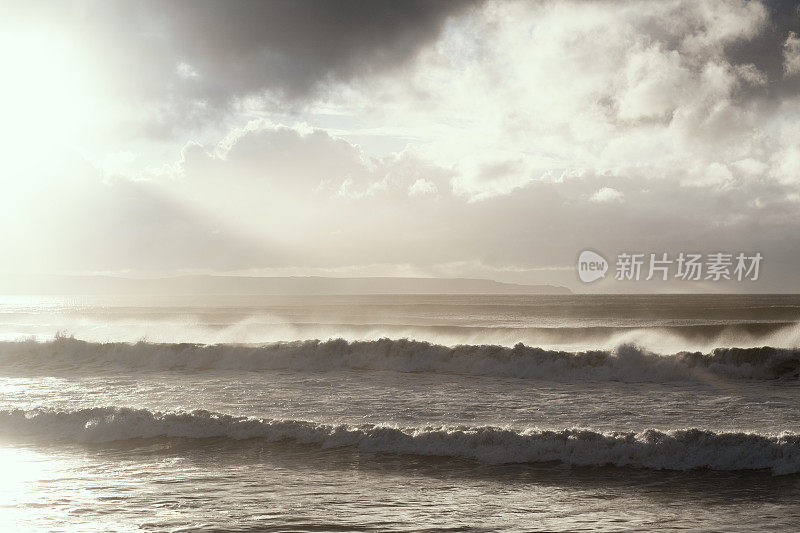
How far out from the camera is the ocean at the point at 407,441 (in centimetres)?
1048

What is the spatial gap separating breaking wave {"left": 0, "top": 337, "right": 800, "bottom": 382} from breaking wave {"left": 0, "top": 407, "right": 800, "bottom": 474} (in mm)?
10963

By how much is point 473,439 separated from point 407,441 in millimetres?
1534

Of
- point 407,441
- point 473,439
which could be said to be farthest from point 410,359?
point 473,439

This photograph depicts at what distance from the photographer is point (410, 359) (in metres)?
28.6

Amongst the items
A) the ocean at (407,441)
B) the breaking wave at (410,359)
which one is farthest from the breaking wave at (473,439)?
the breaking wave at (410,359)

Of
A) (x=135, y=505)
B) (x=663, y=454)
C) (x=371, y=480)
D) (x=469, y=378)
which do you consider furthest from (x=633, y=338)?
(x=135, y=505)

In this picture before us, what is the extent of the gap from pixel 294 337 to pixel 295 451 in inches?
1222

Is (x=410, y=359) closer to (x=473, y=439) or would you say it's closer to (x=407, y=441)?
(x=407, y=441)

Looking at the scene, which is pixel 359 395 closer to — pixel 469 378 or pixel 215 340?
pixel 469 378

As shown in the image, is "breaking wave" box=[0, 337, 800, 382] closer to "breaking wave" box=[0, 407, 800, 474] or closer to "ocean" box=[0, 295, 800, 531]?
"ocean" box=[0, 295, 800, 531]

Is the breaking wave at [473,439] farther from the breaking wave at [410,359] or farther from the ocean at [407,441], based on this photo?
the breaking wave at [410,359]

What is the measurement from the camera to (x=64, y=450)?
15.9 m

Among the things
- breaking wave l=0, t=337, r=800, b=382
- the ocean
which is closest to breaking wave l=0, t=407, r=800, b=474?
the ocean

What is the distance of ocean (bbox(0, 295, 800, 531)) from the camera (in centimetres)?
1048
